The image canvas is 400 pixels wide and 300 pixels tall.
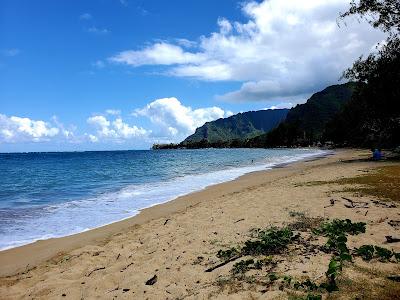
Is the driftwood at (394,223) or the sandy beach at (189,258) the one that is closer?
the sandy beach at (189,258)

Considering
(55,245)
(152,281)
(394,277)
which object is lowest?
(55,245)

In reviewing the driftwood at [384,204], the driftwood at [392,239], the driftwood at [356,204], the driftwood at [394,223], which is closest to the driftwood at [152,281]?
the driftwood at [392,239]

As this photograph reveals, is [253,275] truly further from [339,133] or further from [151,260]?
[339,133]

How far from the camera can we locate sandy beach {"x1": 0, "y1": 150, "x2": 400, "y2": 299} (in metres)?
6.15

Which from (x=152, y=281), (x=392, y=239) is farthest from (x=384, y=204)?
(x=152, y=281)

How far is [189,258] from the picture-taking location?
798 cm

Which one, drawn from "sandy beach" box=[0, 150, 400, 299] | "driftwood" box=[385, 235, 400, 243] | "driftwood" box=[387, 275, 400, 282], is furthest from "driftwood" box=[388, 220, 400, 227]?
"driftwood" box=[387, 275, 400, 282]

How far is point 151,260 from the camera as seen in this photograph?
27.2ft

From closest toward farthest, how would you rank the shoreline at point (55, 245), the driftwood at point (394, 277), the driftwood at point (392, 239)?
the driftwood at point (394, 277) → the driftwood at point (392, 239) → the shoreline at point (55, 245)

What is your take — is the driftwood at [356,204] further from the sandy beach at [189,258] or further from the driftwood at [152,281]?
the driftwood at [152,281]

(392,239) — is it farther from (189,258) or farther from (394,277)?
(189,258)

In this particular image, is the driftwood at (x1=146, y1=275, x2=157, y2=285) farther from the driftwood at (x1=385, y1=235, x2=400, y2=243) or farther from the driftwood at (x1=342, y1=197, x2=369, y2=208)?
the driftwood at (x1=342, y1=197, x2=369, y2=208)

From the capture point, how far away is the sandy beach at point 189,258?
20.2ft

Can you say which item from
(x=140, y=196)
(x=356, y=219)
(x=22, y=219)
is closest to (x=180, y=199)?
(x=140, y=196)
